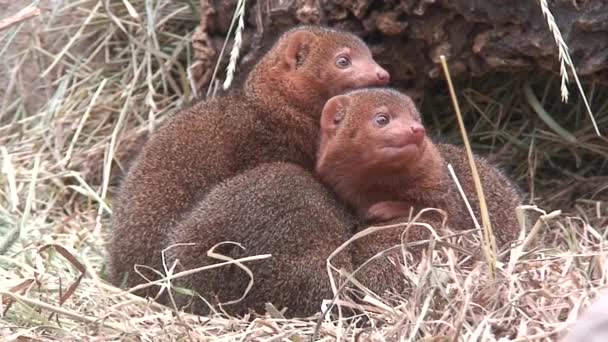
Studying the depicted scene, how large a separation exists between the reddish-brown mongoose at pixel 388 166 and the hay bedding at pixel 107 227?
25cm

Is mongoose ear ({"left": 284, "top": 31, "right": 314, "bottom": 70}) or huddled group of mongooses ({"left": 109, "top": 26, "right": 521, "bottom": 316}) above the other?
mongoose ear ({"left": 284, "top": 31, "right": 314, "bottom": 70})

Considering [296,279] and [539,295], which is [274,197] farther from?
[539,295]

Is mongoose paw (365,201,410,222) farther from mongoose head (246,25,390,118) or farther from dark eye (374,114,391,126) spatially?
mongoose head (246,25,390,118)

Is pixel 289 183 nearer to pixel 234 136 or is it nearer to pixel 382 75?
pixel 234 136

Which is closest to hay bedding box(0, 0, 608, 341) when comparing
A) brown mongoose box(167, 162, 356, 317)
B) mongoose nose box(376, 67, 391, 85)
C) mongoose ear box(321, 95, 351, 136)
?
brown mongoose box(167, 162, 356, 317)

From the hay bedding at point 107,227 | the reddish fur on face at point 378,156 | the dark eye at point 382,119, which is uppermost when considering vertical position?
the dark eye at point 382,119

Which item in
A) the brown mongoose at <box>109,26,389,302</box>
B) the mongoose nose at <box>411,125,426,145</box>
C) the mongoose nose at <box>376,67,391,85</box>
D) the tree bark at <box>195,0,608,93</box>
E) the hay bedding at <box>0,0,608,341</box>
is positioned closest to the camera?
the hay bedding at <box>0,0,608,341</box>

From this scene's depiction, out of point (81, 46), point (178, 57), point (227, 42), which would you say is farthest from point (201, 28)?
point (81, 46)

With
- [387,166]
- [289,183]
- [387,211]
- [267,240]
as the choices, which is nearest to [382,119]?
[387,166]

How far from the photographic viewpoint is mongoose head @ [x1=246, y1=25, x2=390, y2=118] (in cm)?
405

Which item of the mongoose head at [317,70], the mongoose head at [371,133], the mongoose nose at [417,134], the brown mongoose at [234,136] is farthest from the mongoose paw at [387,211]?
the mongoose head at [317,70]

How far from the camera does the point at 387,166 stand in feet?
12.0

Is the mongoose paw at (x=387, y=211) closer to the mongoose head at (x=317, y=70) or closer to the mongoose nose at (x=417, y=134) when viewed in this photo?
the mongoose nose at (x=417, y=134)

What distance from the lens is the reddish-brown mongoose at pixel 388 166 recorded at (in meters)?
3.64
